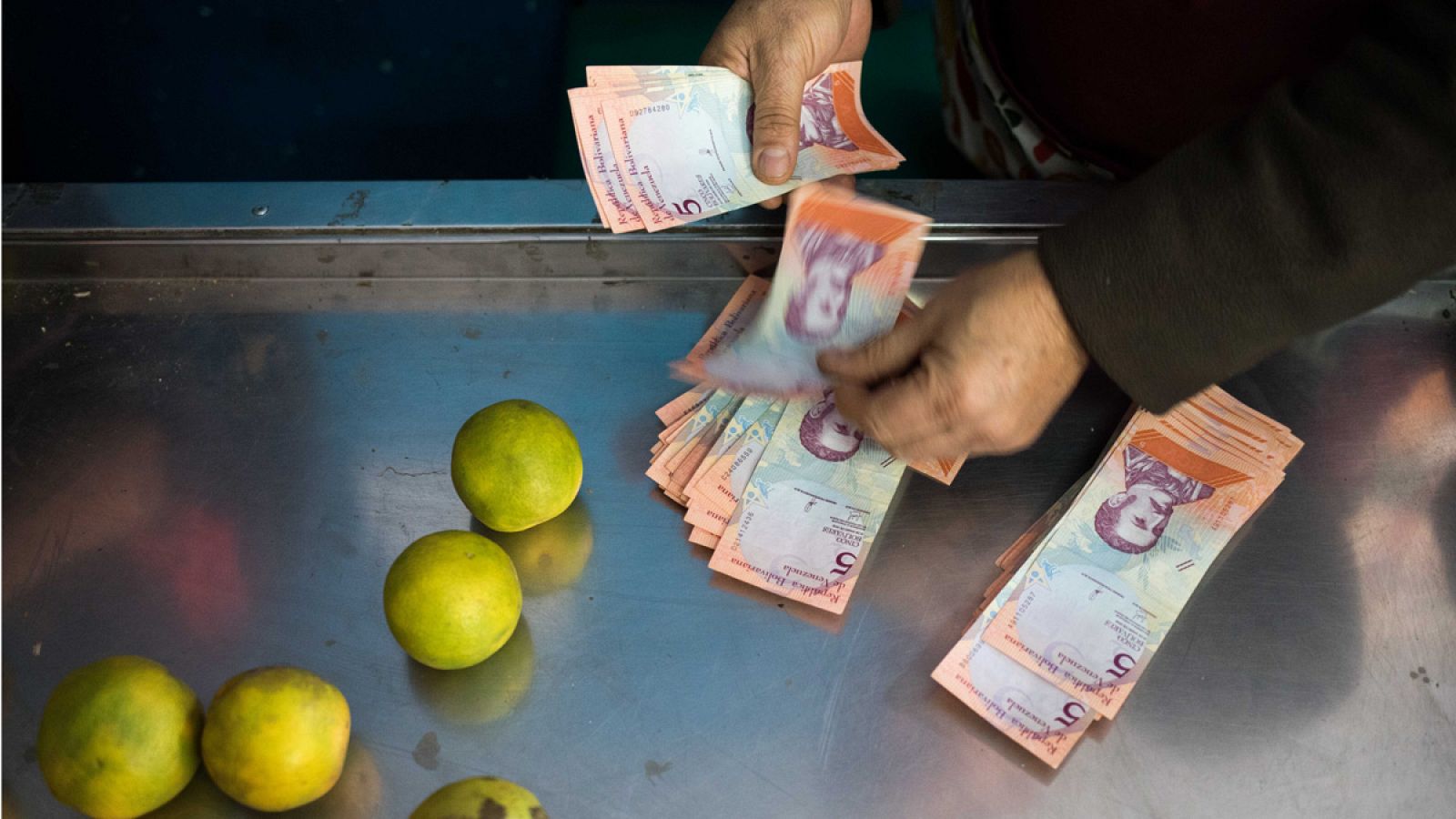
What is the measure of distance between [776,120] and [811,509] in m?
0.65

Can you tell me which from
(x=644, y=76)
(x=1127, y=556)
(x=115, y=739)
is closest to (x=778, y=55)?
(x=644, y=76)

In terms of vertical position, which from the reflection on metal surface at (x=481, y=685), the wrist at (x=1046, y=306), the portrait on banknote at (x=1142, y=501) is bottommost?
the reflection on metal surface at (x=481, y=685)

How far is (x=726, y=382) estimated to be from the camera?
1.47 meters

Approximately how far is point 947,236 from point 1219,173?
58 centimetres

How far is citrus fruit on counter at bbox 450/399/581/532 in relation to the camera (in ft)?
4.33

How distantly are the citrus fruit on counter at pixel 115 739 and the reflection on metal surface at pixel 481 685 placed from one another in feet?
0.91

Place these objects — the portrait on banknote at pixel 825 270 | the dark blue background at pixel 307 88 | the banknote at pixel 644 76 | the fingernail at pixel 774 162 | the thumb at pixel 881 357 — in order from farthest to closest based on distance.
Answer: the dark blue background at pixel 307 88
the banknote at pixel 644 76
the fingernail at pixel 774 162
the portrait on banknote at pixel 825 270
the thumb at pixel 881 357

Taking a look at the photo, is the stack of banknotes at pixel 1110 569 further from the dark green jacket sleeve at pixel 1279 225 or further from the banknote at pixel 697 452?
the banknote at pixel 697 452

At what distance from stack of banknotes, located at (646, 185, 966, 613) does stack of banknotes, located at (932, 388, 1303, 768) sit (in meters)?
0.19

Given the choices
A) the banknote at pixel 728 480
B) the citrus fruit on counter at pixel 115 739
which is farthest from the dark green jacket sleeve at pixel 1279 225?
the citrus fruit on counter at pixel 115 739

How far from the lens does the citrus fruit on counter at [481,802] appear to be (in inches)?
39.6

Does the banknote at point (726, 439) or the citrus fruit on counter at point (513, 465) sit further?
the banknote at point (726, 439)

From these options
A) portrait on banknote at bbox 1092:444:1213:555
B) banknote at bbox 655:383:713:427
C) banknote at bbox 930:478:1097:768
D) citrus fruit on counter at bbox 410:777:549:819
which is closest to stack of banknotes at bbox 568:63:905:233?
banknote at bbox 655:383:713:427

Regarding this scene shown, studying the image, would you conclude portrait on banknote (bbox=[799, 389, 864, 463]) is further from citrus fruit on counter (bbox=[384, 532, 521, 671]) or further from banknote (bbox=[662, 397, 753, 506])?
citrus fruit on counter (bbox=[384, 532, 521, 671])
